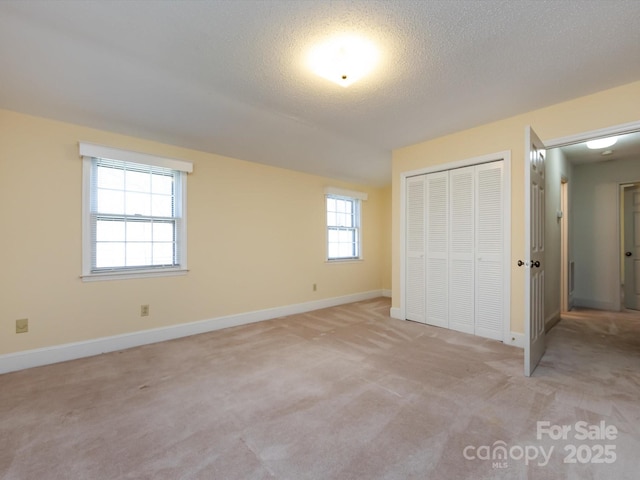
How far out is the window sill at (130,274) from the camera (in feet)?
9.84

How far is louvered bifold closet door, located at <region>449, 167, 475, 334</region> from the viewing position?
11.4ft

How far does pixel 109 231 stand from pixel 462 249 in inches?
155

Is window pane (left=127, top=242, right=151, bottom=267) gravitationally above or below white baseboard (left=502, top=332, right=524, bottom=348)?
above

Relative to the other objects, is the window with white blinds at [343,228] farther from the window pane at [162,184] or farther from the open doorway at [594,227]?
the open doorway at [594,227]

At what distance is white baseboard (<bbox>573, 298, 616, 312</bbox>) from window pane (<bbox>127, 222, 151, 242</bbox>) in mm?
6523

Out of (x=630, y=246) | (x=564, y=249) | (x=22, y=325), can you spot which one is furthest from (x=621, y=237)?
(x=22, y=325)

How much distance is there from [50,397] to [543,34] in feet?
13.3

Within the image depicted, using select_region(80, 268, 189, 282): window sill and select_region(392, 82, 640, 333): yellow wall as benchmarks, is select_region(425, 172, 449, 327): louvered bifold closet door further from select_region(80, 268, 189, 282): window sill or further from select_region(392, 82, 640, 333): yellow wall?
select_region(80, 268, 189, 282): window sill

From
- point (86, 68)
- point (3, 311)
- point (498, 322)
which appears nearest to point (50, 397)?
point (3, 311)

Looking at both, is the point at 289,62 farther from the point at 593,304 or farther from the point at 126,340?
the point at 593,304

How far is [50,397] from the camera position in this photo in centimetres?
213

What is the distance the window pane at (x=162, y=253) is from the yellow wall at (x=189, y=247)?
0.21m

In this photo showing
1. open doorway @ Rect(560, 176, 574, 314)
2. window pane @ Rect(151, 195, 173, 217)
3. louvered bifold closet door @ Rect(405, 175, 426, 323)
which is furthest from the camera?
open doorway @ Rect(560, 176, 574, 314)

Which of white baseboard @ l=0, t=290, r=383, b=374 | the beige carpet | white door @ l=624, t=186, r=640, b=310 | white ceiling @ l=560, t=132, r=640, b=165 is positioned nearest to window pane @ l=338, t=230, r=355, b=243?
white baseboard @ l=0, t=290, r=383, b=374
